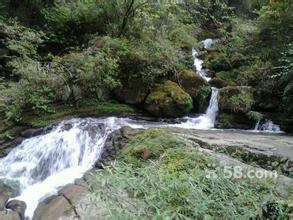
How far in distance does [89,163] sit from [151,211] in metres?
4.38

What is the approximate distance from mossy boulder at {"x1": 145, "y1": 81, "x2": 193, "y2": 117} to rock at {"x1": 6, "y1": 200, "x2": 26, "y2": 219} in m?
4.67

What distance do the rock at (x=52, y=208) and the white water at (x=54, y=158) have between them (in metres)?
0.28

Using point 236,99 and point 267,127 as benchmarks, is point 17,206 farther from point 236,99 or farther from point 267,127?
point 267,127

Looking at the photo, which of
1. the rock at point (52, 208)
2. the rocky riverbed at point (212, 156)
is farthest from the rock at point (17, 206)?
the rock at point (52, 208)

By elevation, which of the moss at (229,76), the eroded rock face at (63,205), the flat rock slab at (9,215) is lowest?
the flat rock slab at (9,215)

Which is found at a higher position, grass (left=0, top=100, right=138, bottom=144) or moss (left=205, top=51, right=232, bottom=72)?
moss (left=205, top=51, right=232, bottom=72)

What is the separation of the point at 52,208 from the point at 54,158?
1.89 meters

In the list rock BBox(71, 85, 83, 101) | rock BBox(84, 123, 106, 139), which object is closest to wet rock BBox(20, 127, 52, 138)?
rock BBox(84, 123, 106, 139)

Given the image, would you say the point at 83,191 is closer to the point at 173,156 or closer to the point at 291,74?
the point at 173,156

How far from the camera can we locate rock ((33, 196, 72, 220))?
15.9 feet

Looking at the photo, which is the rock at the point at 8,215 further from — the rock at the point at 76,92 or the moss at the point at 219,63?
the moss at the point at 219,63

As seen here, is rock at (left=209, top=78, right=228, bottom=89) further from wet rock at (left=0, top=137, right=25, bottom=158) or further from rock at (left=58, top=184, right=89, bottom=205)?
rock at (left=58, top=184, right=89, bottom=205)

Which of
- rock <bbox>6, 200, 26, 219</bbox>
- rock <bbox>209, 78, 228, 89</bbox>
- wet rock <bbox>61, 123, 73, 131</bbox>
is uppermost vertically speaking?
rock <bbox>209, 78, 228, 89</bbox>

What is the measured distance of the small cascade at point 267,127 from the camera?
9177 millimetres
